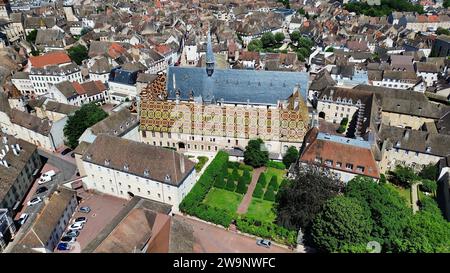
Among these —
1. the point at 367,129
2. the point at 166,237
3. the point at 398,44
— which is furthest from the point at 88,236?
the point at 398,44

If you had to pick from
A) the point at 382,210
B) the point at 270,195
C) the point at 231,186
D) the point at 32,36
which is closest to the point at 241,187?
the point at 231,186

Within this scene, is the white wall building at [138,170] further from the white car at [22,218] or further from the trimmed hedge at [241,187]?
the white car at [22,218]

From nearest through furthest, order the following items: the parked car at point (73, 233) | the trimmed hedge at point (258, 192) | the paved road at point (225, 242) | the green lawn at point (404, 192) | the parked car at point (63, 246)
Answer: the paved road at point (225, 242), the parked car at point (63, 246), the parked car at point (73, 233), the green lawn at point (404, 192), the trimmed hedge at point (258, 192)

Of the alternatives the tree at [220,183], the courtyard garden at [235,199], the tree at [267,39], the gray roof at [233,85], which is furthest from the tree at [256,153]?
the tree at [267,39]

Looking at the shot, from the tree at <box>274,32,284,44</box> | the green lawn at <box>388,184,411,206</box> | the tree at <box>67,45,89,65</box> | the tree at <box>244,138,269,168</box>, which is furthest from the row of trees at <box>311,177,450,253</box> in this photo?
the tree at <box>274,32,284,44</box>

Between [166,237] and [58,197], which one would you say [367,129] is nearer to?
[166,237]

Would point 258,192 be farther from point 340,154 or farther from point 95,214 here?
point 95,214

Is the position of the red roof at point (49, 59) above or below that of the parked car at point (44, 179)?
above
